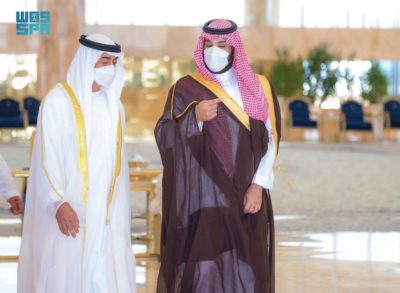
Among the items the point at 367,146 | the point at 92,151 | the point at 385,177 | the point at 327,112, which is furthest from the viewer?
the point at 327,112

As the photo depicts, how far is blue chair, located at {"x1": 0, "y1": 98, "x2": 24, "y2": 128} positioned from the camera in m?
17.1

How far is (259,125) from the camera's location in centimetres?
442

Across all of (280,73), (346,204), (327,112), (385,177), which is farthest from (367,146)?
(346,204)

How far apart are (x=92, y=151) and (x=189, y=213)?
0.51m

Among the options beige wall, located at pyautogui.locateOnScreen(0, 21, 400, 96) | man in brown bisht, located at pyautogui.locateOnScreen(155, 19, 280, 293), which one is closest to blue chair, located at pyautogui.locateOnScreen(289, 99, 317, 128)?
beige wall, located at pyautogui.locateOnScreen(0, 21, 400, 96)

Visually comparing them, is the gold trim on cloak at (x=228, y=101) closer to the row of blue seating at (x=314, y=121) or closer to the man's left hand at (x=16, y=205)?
the man's left hand at (x=16, y=205)

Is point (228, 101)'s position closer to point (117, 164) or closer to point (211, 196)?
point (211, 196)

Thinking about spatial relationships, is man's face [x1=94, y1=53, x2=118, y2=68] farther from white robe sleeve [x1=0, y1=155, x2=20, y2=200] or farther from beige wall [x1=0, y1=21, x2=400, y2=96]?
beige wall [x1=0, y1=21, x2=400, y2=96]

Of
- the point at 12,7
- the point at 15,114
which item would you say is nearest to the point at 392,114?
the point at 15,114

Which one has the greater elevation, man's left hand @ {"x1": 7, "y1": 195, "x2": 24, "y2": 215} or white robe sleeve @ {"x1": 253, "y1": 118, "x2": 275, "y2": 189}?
white robe sleeve @ {"x1": 253, "y1": 118, "x2": 275, "y2": 189}

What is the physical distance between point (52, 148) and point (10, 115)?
1353 centimetres

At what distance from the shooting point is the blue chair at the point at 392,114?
20.0 metres

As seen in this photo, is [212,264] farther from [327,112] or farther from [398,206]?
[327,112]

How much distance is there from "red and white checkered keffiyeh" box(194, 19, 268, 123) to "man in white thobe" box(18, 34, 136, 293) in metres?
0.38
